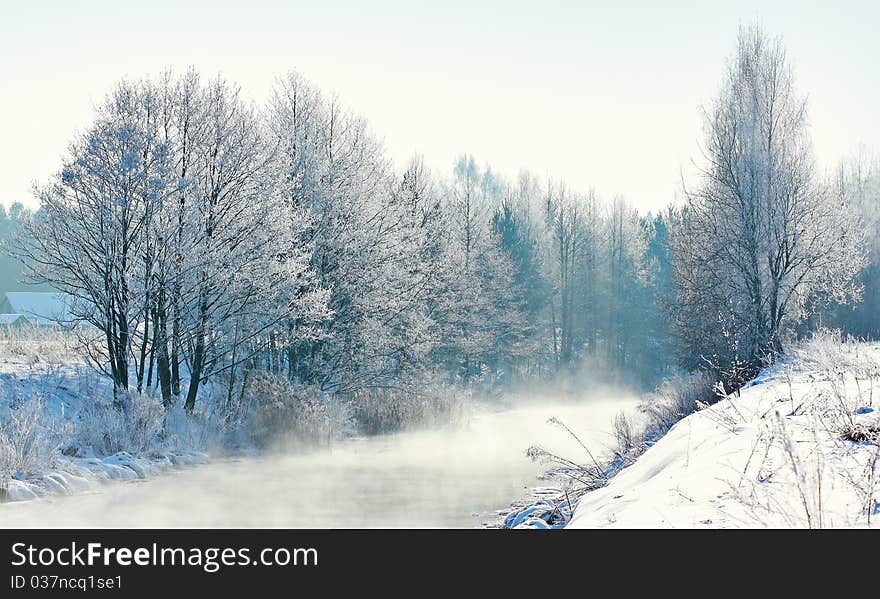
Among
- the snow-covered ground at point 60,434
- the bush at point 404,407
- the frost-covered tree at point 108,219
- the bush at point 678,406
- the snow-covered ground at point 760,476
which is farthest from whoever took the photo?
the bush at point 404,407

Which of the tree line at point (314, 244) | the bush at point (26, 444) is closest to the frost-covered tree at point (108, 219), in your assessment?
the tree line at point (314, 244)

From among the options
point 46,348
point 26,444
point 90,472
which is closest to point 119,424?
point 90,472

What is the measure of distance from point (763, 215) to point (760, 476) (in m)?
21.5

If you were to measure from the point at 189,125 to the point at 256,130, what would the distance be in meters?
1.67

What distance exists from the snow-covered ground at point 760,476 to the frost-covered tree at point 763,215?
639 inches

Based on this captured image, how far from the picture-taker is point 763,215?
25.7 meters

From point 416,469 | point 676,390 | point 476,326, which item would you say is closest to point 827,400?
point 416,469

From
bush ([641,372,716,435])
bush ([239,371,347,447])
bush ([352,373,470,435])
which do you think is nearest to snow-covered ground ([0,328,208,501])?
bush ([239,371,347,447])

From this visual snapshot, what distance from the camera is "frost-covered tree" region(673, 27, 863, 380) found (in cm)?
2555

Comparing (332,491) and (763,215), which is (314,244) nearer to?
(332,491)

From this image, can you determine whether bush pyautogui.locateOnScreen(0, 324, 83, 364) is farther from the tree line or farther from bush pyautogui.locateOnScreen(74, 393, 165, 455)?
bush pyautogui.locateOnScreen(74, 393, 165, 455)

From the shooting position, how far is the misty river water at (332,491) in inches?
449

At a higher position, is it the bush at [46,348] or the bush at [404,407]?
the bush at [46,348]

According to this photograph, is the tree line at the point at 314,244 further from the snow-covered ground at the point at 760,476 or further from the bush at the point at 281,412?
the snow-covered ground at the point at 760,476
